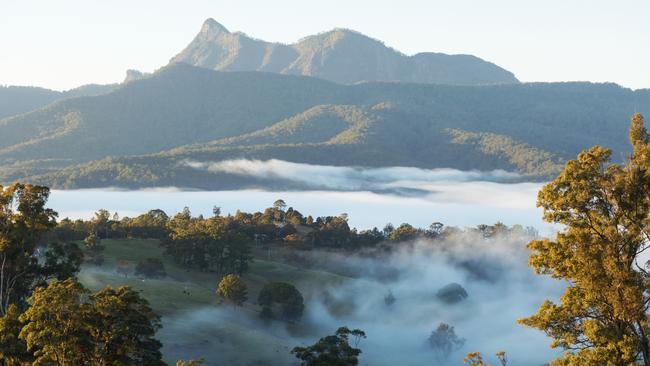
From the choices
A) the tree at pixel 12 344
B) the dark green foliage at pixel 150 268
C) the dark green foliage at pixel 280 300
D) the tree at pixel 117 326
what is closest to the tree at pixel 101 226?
the dark green foliage at pixel 150 268

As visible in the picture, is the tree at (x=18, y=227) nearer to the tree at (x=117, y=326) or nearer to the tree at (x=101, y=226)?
the tree at (x=117, y=326)

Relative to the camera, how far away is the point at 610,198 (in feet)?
95.5

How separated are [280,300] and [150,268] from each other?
82.2 feet

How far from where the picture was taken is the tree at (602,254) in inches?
1119

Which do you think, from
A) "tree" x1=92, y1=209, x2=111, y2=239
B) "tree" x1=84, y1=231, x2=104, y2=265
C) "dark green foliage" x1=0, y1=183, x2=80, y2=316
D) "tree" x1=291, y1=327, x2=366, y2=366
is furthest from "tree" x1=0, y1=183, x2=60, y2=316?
"tree" x1=92, y1=209, x2=111, y2=239

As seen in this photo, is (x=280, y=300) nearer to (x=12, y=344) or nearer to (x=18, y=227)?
(x=18, y=227)

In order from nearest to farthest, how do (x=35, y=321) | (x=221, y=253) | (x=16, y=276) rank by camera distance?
(x=35, y=321) < (x=16, y=276) < (x=221, y=253)

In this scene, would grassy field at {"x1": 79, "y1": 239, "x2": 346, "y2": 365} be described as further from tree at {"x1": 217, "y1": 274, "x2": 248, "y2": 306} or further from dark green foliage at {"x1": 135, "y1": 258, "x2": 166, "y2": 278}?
tree at {"x1": 217, "y1": 274, "x2": 248, "y2": 306}

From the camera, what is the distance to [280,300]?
5113 inches

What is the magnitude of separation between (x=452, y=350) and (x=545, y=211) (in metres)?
125

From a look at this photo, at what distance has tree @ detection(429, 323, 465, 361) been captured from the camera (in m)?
146

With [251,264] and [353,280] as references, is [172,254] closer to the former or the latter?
[251,264]

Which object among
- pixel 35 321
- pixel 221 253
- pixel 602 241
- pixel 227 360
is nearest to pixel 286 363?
pixel 227 360

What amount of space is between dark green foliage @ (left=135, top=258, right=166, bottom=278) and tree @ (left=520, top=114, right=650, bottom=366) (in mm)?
111089
